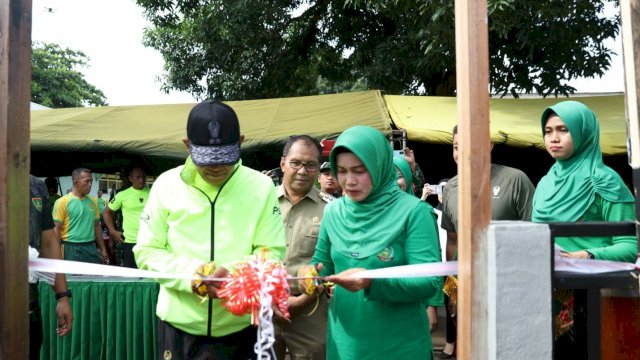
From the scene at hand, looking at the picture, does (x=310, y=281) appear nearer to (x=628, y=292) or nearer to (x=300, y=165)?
(x=300, y=165)

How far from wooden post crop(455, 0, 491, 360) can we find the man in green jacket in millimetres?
836

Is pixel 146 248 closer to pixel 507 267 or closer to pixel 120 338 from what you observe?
pixel 507 267

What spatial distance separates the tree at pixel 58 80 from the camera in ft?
135

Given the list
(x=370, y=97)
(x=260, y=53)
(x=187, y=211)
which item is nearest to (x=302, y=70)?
(x=260, y=53)

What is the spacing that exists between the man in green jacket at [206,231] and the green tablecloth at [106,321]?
96.4 inches

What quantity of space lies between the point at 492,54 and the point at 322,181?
6.90 meters

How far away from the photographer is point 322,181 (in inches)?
191

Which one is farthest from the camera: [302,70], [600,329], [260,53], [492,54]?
[302,70]

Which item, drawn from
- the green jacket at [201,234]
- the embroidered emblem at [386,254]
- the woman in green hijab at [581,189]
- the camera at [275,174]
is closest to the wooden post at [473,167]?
the embroidered emblem at [386,254]

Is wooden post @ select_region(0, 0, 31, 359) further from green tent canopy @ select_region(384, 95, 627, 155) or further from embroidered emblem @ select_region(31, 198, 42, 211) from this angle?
green tent canopy @ select_region(384, 95, 627, 155)

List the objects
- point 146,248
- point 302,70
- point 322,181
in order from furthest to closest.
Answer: point 302,70
point 322,181
point 146,248

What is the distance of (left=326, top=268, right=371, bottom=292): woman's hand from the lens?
2467 millimetres

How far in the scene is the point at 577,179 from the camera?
3043 millimetres

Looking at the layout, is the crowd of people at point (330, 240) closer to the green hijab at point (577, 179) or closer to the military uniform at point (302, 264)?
the green hijab at point (577, 179)
